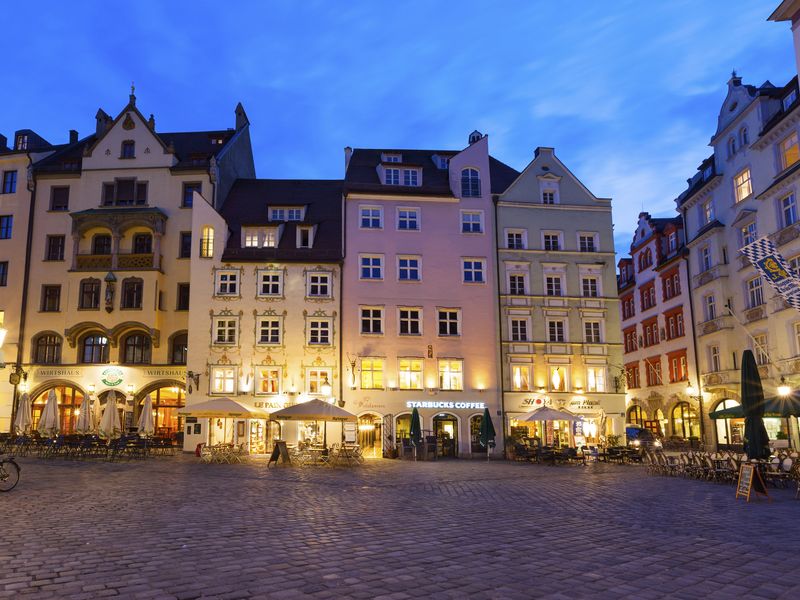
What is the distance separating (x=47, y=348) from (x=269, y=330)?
1377 cm

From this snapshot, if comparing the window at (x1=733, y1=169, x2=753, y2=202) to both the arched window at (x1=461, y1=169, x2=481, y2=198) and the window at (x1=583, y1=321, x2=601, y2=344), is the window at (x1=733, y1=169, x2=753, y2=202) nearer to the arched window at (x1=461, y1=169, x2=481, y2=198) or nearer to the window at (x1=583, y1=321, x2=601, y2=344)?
the window at (x1=583, y1=321, x2=601, y2=344)

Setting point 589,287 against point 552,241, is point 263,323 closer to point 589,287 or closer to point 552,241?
point 552,241

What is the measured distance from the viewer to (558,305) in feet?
131

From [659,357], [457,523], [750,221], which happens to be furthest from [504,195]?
[457,523]

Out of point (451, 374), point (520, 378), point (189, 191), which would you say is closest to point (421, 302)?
point (451, 374)

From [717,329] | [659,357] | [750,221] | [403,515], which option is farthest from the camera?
[659,357]

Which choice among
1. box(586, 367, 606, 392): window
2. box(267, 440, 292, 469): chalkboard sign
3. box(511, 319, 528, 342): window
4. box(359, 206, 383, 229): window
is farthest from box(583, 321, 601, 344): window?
box(267, 440, 292, 469): chalkboard sign

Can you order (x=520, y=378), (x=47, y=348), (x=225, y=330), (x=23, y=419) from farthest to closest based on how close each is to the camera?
(x=47, y=348) → (x=520, y=378) → (x=225, y=330) → (x=23, y=419)

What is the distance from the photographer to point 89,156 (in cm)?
4200

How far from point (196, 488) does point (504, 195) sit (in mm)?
27965

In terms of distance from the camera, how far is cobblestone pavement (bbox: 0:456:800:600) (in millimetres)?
7828

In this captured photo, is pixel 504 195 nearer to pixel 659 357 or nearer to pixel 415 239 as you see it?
pixel 415 239

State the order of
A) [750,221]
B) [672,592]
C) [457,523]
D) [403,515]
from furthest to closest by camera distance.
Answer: [750,221] → [403,515] → [457,523] → [672,592]

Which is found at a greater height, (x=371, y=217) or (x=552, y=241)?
(x=371, y=217)
